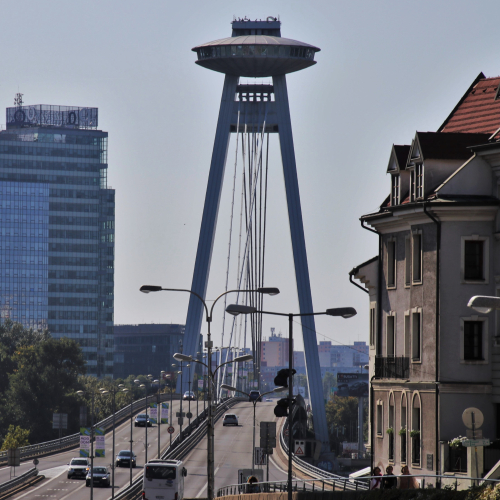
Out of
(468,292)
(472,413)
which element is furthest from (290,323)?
(472,413)

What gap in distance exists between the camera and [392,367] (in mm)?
40219

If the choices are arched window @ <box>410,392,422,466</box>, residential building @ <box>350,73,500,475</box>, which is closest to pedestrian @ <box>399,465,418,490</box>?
residential building @ <box>350,73,500,475</box>

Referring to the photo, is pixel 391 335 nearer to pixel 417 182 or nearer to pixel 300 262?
pixel 417 182

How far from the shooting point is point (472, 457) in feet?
98.8

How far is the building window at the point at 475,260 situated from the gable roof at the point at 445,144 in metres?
3.06

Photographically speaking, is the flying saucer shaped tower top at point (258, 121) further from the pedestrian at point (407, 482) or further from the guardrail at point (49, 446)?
the pedestrian at point (407, 482)

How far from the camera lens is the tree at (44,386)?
143500 mm

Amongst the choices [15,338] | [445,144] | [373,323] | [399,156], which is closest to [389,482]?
[445,144]

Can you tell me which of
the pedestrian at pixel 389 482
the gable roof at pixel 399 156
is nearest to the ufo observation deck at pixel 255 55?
the gable roof at pixel 399 156

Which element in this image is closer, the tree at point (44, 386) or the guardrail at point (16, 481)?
the guardrail at point (16, 481)

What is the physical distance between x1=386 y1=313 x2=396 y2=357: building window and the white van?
59.6 ft

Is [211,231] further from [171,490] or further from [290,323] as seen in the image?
[290,323]

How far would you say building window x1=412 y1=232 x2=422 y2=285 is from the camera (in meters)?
38.0

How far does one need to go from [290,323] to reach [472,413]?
9024 mm
